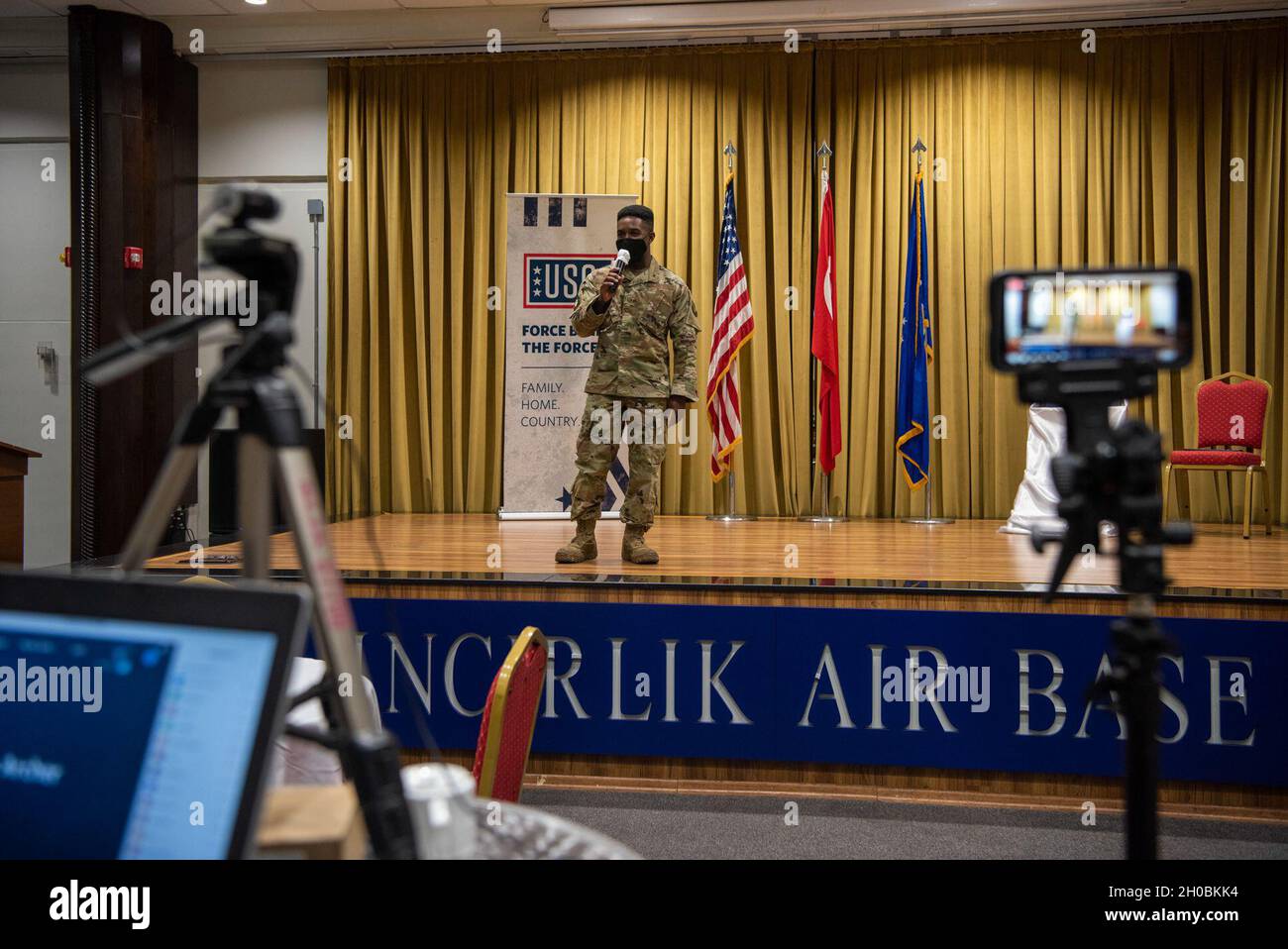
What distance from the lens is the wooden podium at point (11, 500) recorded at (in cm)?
339

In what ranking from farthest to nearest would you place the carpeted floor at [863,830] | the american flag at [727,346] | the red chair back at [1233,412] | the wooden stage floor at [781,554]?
1. the american flag at [727,346]
2. the red chair back at [1233,412]
3. the wooden stage floor at [781,554]
4. the carpeted floor at [863,830]

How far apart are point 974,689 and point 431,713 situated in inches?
58.8

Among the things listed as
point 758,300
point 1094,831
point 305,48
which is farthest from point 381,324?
point 1094,831

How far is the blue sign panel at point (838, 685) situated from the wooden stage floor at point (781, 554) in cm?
19

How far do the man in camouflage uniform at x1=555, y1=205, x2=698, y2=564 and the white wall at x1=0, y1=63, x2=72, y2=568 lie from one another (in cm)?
425

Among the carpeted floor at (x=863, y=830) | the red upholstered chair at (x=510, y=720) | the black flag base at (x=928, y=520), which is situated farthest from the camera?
the black flag base at (x=928, y=520)


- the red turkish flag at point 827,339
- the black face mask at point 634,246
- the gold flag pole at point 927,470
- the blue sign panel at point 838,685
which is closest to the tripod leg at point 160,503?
the blue sign panel at point 838,685

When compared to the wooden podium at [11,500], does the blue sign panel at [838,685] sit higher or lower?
lower

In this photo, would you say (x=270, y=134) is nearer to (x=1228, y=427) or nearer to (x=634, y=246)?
(x=634, y=246)

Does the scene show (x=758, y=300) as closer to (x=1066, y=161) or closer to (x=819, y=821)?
(x=1066, y=161)

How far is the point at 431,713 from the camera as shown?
2.75 m

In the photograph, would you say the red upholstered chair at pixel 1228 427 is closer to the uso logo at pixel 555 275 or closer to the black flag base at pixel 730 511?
the black flag base at pixel 730 511

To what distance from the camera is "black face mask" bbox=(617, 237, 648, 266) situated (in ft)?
11.5

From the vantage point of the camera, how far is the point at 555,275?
17.0 ft
